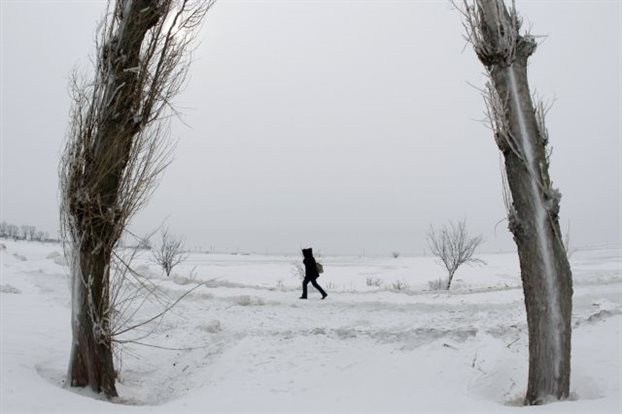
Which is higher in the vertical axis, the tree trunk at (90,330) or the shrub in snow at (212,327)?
the tree trunk at (90,330)

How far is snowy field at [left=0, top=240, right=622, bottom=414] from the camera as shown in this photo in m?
5.65

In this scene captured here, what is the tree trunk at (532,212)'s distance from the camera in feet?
18.0

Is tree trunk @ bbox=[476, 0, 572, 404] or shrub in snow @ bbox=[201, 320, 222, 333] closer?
tree trunk @ bbox=[476, 0, 572, 404]

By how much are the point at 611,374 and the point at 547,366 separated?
5.68 ft

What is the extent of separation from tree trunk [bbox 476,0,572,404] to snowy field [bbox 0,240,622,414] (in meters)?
0.55

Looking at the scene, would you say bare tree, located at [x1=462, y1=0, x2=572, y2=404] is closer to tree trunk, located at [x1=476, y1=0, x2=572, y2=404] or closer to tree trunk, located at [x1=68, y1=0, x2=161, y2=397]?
tree trunk, located at [x1=476, y1=0, x2=572, y2=404]

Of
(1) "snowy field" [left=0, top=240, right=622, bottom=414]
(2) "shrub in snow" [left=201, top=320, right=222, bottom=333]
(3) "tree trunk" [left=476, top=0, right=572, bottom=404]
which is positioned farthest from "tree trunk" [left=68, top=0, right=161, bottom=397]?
(3) "tree trunk" [left=476, top=0, right=572, bottom=404]

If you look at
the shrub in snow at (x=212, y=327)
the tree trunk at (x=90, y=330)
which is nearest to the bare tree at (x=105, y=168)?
the tree trunk at (x=90, y=330)

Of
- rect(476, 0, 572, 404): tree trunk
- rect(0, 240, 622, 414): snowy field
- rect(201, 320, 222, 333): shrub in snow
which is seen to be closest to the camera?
rect(476, 0, 572, 404): tree trunk

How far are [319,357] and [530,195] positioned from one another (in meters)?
4.80

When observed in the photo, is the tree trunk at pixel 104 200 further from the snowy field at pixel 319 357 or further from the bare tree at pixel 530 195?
the bare tree at pixel 530 195

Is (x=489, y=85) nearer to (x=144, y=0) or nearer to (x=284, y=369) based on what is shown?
(x=144, y=0)

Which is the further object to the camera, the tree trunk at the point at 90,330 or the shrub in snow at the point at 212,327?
the shrub in snow at the point at 212,327

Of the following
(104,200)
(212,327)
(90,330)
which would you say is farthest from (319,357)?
(104,200)
